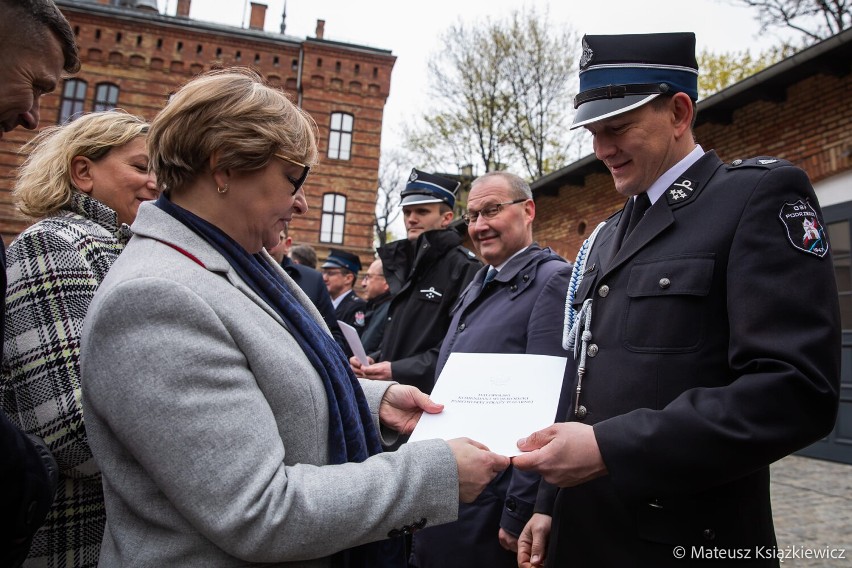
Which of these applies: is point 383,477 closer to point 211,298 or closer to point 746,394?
point 211,298

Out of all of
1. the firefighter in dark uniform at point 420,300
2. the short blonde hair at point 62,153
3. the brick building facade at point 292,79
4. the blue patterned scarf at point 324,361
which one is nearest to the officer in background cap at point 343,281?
the firefighter in dark uniform at point 420,300

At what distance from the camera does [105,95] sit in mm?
24641

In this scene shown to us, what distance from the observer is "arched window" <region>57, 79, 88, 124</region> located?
2389cm

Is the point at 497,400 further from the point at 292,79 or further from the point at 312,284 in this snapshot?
the point at 292,79

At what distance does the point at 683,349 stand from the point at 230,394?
3.75ft

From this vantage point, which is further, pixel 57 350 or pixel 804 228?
pixel 57 350

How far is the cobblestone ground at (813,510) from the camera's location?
4.32 meters

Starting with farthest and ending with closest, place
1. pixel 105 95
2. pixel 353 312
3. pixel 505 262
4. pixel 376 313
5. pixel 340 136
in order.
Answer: pixel 340 136
pixel 105 95
pixel 353 312
pixel 376 313
pixel 505 262

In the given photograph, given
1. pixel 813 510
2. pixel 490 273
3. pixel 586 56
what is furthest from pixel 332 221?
pixel 586 56

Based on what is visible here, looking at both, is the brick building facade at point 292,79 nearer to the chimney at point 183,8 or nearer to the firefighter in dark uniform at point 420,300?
the chimney at point 183,8

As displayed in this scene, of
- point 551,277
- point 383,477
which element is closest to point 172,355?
point 383,477

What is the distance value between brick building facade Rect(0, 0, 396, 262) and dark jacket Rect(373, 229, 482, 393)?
809 inches

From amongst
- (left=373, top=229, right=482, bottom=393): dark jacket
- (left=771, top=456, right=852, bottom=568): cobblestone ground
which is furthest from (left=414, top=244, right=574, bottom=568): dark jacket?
(left=771, top=456, right=852, bottom=568): cobblestone ground

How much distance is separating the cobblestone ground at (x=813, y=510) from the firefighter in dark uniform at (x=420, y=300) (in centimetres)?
267
